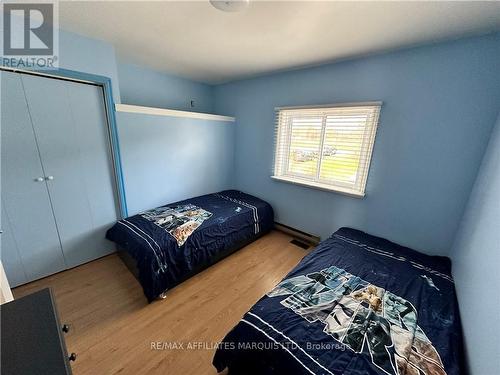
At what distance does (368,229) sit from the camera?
216cm

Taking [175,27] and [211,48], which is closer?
[175,27]

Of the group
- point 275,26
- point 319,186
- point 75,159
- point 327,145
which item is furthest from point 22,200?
point 327,145

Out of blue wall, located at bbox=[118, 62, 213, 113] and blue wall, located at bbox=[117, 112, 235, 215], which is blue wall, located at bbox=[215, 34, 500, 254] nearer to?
blue wall, located at bbox=[117, 112, 235, 215]

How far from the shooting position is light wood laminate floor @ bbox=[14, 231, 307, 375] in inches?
50.3

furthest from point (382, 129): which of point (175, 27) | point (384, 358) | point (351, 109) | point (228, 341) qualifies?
point (228, 341)

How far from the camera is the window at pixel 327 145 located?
2.08 m

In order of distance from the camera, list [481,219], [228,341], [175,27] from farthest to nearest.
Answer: [175,27], [481,219], [228,341]

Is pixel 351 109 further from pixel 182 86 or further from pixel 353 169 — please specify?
pixel 182 86

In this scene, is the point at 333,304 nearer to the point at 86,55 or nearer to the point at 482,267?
the point at 482,267

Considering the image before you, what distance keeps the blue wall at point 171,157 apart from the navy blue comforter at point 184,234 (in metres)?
0.24

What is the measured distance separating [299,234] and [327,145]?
1.30m

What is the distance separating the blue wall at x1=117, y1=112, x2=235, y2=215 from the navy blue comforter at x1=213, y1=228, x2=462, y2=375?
80.1 inches

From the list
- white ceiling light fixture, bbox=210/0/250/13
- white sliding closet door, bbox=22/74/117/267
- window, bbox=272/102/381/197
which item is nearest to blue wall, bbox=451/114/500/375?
window, bbox=272/102/381/197

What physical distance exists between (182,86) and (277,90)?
5.04 feet
